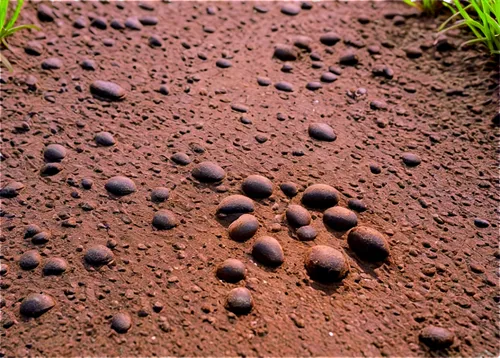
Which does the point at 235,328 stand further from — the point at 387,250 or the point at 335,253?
the point at 387,250

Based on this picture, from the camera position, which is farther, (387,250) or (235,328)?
(387,250)

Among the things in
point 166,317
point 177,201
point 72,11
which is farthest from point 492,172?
point 72,11

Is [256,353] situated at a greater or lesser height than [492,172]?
lesser

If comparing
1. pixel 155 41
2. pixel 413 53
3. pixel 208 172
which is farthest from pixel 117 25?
pixel 413 53

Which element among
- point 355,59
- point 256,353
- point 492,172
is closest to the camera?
point 256,353

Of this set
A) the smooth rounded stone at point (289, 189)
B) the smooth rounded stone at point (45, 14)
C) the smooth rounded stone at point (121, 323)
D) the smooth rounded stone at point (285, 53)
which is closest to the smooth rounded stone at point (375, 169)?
the smooth rounded stone at point (289, 189)

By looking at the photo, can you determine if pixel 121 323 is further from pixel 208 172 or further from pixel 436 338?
pixel 436 338

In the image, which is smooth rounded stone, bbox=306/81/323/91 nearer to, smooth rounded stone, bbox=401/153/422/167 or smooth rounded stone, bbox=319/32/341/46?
smooth rounded stone, bbox=319/32/341/46
